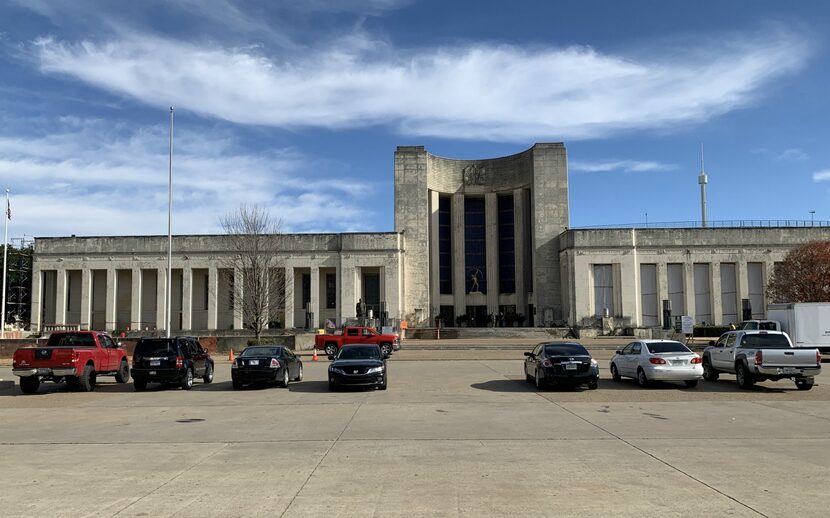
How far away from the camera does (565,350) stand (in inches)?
781

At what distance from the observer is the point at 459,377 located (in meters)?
24.1

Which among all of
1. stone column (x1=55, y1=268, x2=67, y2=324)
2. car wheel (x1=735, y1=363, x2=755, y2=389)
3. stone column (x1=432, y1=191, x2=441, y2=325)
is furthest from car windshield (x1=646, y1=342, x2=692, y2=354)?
stone column (x1=55, y1=268, x2=67, y2=324)

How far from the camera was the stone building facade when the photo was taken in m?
64.1

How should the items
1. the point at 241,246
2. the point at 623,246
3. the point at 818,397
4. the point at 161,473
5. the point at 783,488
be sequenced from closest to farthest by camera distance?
the point at 783,488 → the point at 161,473 → the point at 818,397 → the point at 241,246 → the point at 623,246

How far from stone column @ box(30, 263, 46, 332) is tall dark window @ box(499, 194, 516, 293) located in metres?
48.6

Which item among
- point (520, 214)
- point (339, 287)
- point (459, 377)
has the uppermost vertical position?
point (520, 214)

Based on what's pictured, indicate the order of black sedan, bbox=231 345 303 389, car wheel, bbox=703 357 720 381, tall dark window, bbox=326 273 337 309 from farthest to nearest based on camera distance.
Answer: tall dark window, bbox=326 273 337 309 < car wheel, bbox=703 357 720 381 < black sedan, bbox=231 345 303 389

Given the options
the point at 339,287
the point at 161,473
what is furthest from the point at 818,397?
the point at 339,287

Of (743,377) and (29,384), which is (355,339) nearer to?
(29,384)

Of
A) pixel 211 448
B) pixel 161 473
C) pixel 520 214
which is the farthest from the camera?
pixel 520 214

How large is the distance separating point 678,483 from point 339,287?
2380 inches

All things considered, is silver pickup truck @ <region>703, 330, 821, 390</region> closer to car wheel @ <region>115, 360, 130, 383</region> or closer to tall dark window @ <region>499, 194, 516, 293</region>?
car wheel @ <region>115, 360, 130, 383</region>

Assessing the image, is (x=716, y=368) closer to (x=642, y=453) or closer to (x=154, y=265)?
(x=642, y=453)

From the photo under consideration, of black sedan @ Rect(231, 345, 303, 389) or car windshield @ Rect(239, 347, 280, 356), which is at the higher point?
car windshield @ Rect(239, 347, 280, 356)
